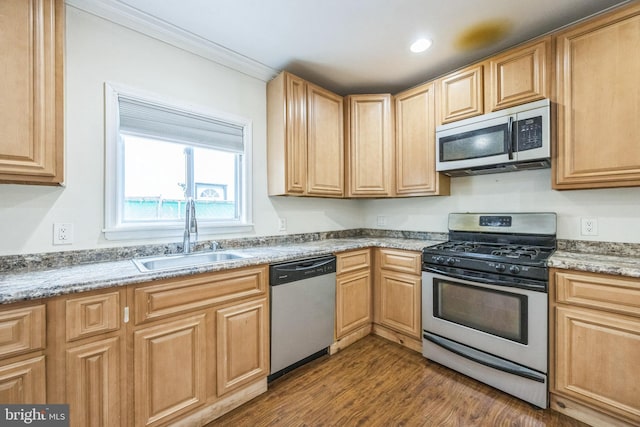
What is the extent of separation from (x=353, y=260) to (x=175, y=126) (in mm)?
1821

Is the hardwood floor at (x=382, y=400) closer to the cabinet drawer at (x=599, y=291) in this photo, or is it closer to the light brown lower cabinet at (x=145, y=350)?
the light brown lower cabinet at (x=145, y=350)

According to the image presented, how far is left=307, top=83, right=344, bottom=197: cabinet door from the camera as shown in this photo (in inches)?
101

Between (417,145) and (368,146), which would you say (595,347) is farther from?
(368,146)

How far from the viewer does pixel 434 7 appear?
176 cm

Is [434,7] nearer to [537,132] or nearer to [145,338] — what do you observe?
[537,132]

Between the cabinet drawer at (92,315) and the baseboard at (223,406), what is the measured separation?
0.70m

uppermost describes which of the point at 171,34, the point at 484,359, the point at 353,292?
the point at 171,34

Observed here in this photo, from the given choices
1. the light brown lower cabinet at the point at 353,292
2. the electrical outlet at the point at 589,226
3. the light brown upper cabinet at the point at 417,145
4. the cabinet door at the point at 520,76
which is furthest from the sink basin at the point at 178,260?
the electrical outlet at the point at 589,226

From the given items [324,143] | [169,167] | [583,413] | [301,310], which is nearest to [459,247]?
[583,413]

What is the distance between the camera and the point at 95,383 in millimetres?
1246

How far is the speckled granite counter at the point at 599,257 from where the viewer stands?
4.84ft

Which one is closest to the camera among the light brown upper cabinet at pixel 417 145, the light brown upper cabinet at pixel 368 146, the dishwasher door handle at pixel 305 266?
the dishwasher door handle at pixel 305 266

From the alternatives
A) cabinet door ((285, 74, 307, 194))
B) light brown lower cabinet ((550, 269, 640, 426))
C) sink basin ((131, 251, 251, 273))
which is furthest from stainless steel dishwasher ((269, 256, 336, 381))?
light brown lower cabinet ((550, 269, 640, 426))

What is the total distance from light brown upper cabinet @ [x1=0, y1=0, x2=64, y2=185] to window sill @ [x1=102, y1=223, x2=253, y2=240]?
1.58 feet
